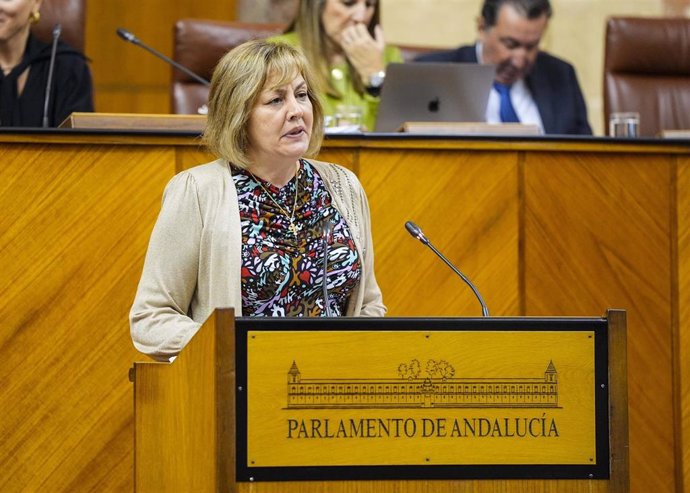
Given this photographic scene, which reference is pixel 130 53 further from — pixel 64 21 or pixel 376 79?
pixel 376 79

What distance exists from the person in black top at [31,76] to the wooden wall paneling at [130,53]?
5.48 feet

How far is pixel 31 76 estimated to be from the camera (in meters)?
3.71

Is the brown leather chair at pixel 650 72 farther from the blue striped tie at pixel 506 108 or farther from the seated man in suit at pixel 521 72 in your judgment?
the blue striped tie at pixel 506 108

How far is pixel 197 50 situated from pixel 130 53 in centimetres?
136

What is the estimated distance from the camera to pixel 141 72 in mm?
5516

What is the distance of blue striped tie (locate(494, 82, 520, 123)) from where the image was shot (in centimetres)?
435

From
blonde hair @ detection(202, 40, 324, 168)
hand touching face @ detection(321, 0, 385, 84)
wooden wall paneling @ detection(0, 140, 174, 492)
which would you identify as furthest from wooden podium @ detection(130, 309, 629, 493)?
hand touching face @ detection(321, 0, 385, 84)

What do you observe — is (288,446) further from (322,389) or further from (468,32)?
(468,32)

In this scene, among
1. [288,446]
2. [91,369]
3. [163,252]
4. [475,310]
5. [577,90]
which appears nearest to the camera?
[288,446]

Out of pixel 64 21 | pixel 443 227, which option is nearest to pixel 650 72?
pixel 443 227

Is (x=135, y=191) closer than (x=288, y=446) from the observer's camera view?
No

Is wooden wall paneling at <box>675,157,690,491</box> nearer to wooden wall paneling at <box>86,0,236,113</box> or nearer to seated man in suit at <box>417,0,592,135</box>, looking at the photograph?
seated man in suit at <box>417,0,592,135</box>

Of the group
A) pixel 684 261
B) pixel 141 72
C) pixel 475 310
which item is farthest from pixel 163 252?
pixel 141 72

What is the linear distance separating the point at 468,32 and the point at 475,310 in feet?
9.74
